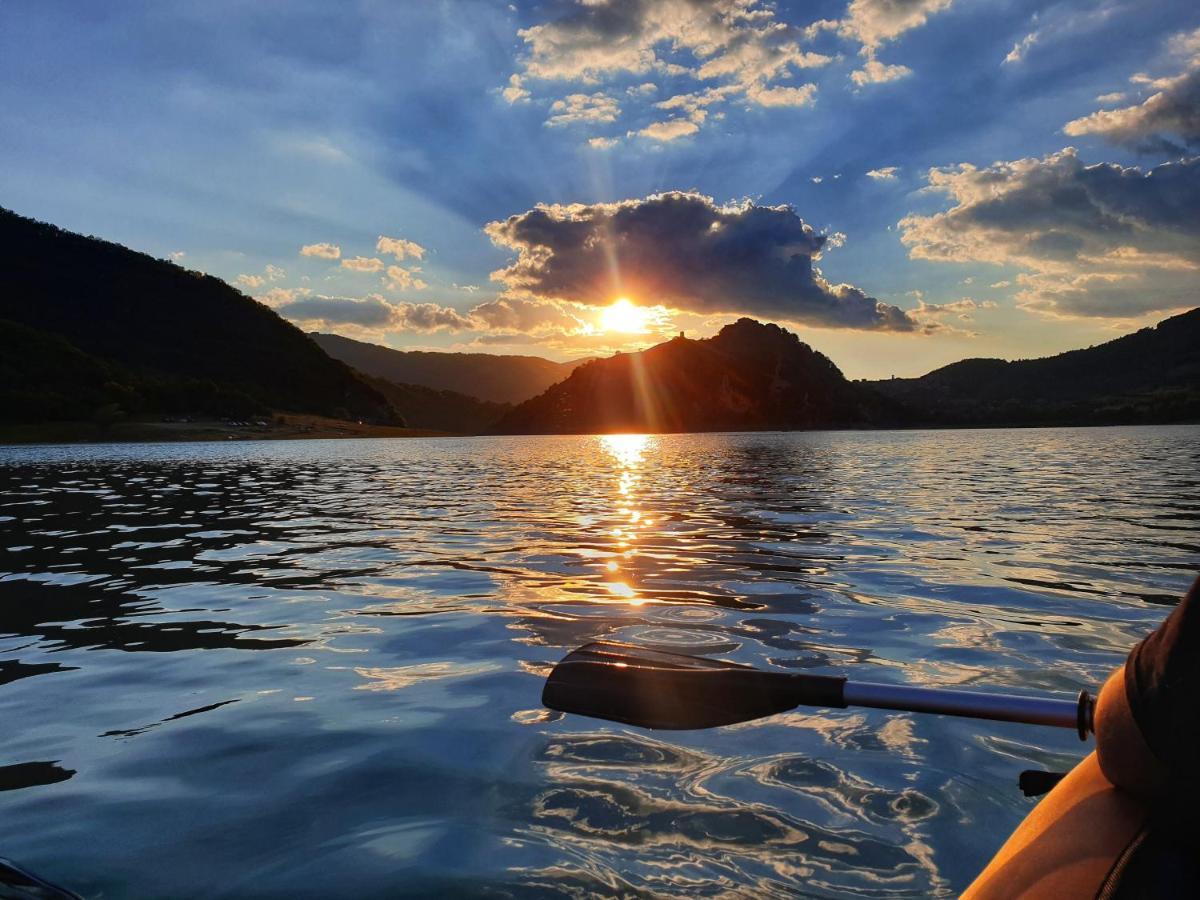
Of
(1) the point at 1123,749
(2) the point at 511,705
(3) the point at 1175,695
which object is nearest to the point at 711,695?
(1) the point at 1123,749

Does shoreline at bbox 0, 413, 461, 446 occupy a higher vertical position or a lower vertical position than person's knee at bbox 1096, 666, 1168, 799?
higher

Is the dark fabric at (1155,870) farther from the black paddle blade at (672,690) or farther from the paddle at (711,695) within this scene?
the black paddle blade at (672,690)

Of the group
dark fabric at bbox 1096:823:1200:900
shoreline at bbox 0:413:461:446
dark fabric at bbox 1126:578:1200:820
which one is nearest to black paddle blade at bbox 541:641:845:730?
dark fabric at bbox 1096:823:1200:900

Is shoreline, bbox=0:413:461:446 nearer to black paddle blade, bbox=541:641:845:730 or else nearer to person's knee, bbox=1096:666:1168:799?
black paddle blade, bbox=541:641:845:730

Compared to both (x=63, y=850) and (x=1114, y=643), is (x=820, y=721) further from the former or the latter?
(x=63, y=850)

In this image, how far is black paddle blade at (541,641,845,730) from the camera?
3990mm

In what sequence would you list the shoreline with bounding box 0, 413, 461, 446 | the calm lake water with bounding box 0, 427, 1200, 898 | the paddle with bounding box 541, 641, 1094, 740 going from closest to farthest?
the paddle with bounding box 541, 641, 1094, 740, the calm lake water with bounding box 0, 427, 1200, 898, the shoreline with bounding box 0, 413, 461, 446

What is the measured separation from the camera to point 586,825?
4.57 metres

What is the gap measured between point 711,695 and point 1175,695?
2556mm

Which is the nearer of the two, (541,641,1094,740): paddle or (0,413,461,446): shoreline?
(541,641,1094,740): paddle

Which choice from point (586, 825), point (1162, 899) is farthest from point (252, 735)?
point (1162, 899)

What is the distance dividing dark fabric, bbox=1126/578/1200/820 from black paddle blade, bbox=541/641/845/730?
5.86 ft

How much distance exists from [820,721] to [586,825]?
2.45 m

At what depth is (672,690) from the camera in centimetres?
435
